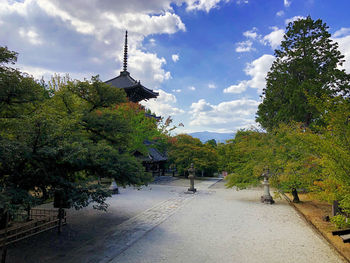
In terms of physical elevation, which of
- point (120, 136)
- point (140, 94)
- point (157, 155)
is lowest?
point (157, 155)

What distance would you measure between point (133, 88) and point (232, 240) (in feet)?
67.8

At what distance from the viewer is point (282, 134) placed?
11.7m

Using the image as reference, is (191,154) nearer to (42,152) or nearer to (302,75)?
(302,75)

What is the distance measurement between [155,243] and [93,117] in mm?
5141

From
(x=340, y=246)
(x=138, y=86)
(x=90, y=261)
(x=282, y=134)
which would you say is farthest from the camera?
(x=138, y=86)

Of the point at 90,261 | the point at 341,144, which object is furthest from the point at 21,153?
the point at 341,144

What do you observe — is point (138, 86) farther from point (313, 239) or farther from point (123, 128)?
point (313, 239)

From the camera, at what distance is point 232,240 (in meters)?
6.55

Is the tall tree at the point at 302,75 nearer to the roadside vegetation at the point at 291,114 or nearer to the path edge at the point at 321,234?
the roadside vegetation at the point at 291,114

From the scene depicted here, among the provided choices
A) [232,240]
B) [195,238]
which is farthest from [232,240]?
[195,238]

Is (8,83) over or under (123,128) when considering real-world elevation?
over

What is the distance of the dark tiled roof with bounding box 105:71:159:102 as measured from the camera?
2439cm

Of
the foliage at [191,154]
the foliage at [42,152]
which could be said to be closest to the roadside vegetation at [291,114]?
the foliage at [191,154]

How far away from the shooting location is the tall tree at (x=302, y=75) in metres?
15.2
